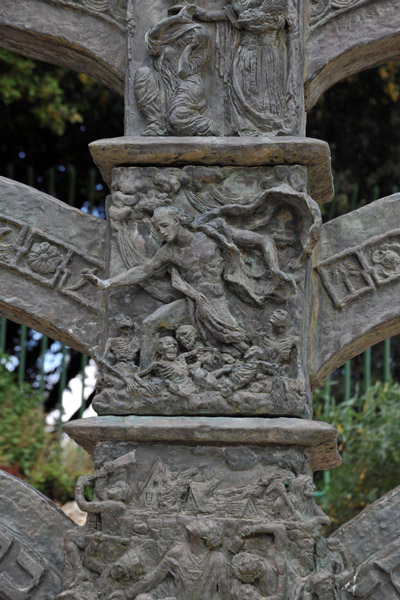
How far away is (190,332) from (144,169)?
0.61 m

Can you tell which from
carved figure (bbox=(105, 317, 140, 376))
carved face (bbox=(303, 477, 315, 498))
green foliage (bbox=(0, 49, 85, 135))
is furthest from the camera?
green foliage (bbox=(0, 49, 85, 135))

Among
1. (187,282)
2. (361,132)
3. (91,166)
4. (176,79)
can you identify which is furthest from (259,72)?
(361,132)

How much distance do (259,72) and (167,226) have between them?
67 centimetres

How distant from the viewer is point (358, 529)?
3.35 m

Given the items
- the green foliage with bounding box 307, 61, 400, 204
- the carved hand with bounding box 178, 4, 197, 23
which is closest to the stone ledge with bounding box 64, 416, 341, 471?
the carved hand with bounding box 178, 4, 197, 23

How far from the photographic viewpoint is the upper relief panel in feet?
11.2

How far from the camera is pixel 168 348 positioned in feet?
10.6

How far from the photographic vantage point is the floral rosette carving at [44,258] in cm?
354

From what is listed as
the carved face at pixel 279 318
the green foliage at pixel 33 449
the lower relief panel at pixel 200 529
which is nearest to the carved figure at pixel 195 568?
the lower relief panel at pixel 200 529

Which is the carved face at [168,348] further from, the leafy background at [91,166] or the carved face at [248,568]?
the leafy background at [91,166]

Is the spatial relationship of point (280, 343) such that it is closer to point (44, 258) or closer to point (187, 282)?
point (187, 282)

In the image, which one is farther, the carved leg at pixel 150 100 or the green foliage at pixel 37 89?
the green foliage at pixel 37 89

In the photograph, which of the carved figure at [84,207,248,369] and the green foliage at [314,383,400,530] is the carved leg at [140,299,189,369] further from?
the green foliage at [314,383,400,530]

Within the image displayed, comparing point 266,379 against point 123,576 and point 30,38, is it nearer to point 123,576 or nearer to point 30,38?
point 123,576
